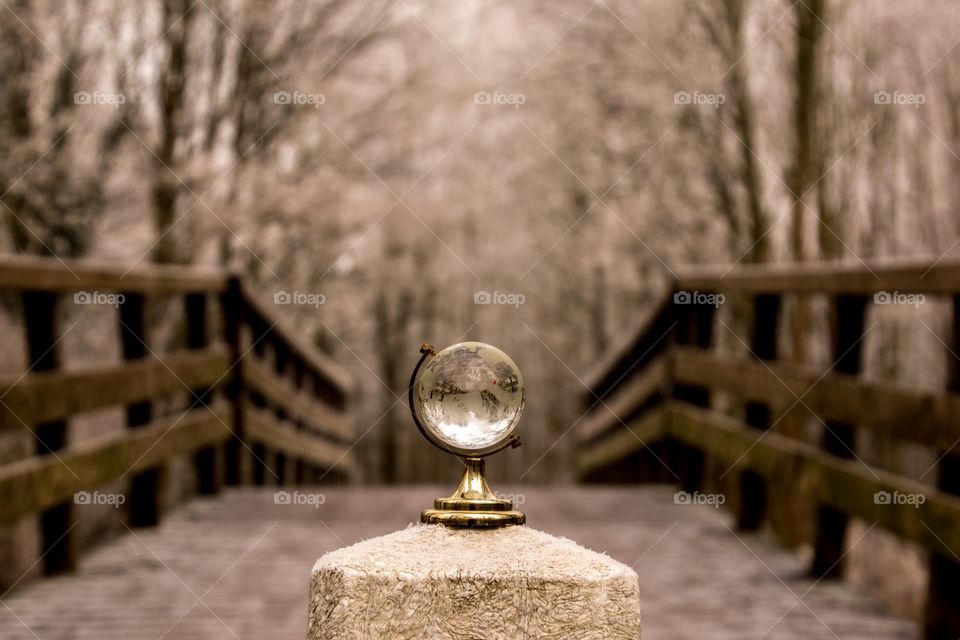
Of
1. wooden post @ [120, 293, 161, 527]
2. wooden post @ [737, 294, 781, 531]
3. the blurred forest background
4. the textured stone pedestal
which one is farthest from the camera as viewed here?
the blurred forest background

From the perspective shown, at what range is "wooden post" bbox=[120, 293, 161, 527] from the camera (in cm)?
576

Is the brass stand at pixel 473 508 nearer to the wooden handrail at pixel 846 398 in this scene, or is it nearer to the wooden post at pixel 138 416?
the wooden handrail at pixel 846 398

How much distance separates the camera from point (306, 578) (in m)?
4.85

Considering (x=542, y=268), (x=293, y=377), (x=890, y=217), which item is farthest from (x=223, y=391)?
(x=542, y=268)

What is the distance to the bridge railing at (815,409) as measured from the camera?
3.92 metres

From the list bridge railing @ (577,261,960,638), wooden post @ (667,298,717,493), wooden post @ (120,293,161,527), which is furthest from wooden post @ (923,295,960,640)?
wooden post @ (120,293,161,527)

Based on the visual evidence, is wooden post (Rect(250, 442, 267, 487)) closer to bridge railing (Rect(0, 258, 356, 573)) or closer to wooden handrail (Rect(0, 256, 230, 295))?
bridge railing (Rect(0, 258, 356, 573))

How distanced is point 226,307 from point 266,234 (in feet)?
15.4

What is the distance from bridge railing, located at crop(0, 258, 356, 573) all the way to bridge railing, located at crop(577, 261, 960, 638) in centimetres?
255

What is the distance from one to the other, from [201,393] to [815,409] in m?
3.58

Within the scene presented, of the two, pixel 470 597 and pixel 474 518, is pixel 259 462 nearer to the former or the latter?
pixel 474 518

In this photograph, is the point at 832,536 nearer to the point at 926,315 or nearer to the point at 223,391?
the point at 223,391

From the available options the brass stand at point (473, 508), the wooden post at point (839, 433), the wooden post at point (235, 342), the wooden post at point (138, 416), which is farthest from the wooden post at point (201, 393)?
the brass stand at point (473, 508)

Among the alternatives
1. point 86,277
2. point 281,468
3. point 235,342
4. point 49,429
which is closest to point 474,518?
point 49,429
